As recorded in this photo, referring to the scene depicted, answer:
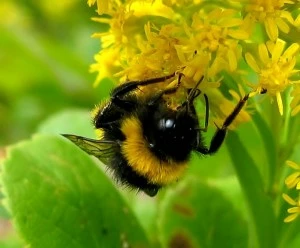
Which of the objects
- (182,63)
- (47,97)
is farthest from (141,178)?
(47,97)

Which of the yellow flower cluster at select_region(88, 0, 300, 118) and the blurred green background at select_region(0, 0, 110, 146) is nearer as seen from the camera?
the yellow flower cluster at select_region(88, 0, 300, 118)

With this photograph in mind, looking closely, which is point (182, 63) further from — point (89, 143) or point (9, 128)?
point (9, 128)

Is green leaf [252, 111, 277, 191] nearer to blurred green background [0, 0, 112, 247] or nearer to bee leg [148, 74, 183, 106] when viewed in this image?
bee leg [148, 74, 183, 106]

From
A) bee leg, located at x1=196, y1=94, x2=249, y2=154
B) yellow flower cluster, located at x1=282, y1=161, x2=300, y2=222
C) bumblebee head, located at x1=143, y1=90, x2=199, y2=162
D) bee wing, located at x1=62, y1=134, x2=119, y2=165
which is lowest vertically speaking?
yellow flower cluster, located at x1=282, y1=161, x2=300, y2=222

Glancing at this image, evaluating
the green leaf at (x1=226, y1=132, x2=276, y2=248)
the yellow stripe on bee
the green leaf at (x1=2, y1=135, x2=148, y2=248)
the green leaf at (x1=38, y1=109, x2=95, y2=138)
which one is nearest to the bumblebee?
the yellow stripe on bee

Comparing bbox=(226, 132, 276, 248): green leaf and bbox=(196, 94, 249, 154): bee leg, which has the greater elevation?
bbox=(196, 94, 249, 154): bee leg

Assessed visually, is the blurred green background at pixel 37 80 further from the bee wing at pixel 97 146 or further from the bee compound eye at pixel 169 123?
the bee compound eye at pixel 169 123

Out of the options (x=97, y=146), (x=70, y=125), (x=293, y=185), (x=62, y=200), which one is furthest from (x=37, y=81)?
(x=293, y=185)
